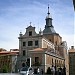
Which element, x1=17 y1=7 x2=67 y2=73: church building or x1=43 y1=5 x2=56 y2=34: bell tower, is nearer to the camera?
x1=17 y1=7 x2=67 y2=73: church building

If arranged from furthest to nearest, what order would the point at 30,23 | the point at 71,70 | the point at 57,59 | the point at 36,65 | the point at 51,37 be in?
the point at 51,37, the point at 57,59, the point at 30,23, the point at 36,65, the point at 71,70

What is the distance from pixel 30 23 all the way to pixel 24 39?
3975mm

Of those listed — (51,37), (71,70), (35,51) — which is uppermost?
(51,37)

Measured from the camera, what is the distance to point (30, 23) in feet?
170

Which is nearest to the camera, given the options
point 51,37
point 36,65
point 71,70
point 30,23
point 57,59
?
point 71,70

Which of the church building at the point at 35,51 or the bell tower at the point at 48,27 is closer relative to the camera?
the church building at the point at 35,51

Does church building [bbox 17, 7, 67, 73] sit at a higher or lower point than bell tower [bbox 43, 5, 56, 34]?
lower

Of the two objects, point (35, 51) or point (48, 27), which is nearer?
point (35, 51)

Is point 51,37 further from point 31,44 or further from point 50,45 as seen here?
point 31,44

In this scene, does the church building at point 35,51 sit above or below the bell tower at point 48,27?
below

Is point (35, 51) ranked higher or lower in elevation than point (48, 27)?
lower

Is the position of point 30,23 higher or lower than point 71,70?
higher

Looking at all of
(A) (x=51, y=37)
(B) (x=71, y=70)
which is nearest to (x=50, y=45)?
(A) (x=51, y=37)

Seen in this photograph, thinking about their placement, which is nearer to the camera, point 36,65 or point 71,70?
point 71,70
